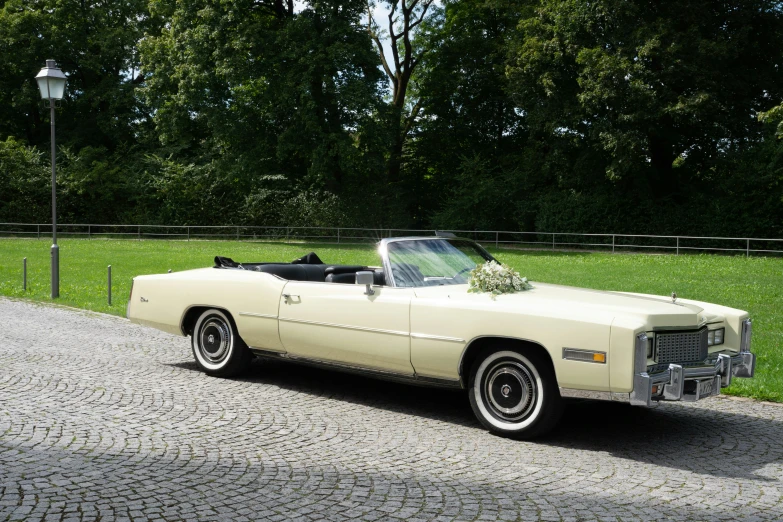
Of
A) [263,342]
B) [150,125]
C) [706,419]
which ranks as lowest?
[706,419]

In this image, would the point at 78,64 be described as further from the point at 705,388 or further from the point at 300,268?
the point at 705,388

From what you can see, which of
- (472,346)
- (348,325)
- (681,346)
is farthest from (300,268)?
(681,346)

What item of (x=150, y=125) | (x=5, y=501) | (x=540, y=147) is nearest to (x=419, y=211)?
(x=540, y=147)

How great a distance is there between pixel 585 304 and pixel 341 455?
207 cm

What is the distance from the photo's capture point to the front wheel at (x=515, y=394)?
577 centimetres

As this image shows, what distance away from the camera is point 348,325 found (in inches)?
271

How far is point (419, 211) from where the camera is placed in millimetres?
45469

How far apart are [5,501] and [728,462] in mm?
4543

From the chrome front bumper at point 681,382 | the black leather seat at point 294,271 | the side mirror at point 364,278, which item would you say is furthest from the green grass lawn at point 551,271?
the side mirror at point 364,278

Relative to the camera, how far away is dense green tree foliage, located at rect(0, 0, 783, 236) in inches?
1265

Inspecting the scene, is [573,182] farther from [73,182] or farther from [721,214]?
[73,182]

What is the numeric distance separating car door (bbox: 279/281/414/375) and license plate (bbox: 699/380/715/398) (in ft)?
7.24

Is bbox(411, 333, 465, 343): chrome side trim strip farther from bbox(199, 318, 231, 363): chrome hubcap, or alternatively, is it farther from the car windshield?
bbox(199, 318, 231, 363): chrome hubcap

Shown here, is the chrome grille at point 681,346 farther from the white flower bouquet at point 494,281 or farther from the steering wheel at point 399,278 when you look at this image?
the steering wheel at point 399,278
